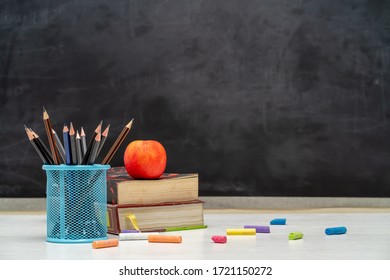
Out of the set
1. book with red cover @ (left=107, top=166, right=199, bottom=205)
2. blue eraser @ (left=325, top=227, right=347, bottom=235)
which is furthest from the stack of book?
blue eraser @ (left=325, top=227, right=347, bottom=235)

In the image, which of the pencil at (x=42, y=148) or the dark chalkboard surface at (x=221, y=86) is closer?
the pencil at (x=42, y=148)

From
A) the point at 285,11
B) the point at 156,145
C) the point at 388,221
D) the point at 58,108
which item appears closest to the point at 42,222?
the point at 156,145

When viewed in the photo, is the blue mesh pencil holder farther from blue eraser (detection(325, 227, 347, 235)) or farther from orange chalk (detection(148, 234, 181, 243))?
blue eraser (detection(325, 227, 347, 235))

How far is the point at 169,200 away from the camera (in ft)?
4.43

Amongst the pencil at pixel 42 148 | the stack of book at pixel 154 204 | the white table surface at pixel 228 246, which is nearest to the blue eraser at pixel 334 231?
the white table surface at pixel 228 246

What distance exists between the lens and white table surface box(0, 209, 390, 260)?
0.95 meters

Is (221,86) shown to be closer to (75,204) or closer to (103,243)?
(75,204)

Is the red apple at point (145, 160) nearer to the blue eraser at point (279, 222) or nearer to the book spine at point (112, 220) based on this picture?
the book spine at point (112, 220)

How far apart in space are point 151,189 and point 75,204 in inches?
8.2

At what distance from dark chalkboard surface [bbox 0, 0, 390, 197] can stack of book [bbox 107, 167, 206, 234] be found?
1.82m

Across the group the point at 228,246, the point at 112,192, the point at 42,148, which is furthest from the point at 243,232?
the point at 42,148

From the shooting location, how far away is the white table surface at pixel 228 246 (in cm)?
95

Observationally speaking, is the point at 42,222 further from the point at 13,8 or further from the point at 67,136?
the point at 13,8

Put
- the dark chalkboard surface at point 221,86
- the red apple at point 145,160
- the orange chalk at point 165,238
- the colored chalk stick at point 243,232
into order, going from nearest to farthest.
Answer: the orange chalk at point 165,238, the colored chalk stick at point 243,232, the red apple at point 145,160, the dark chalkboard surface at point 221,86
